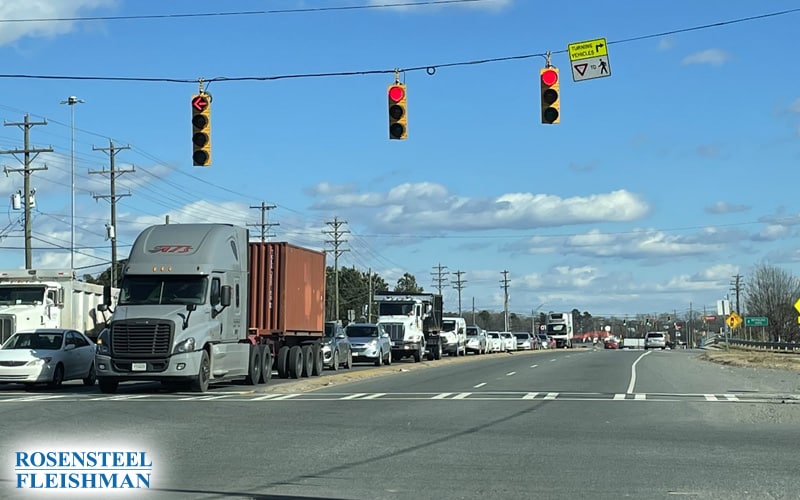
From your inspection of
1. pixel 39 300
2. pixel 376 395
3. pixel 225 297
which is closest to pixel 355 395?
pixel 376 395

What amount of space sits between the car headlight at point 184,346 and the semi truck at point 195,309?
0.07 ft

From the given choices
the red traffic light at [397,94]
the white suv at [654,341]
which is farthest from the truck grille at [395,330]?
the white suv at [654,341]

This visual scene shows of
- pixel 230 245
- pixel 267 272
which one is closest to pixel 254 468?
pixel 230 245

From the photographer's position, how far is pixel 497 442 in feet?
48.4

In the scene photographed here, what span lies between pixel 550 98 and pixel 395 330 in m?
27.5

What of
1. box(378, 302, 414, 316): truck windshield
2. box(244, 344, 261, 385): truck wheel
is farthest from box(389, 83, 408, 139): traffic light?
box(378, 302, 414, 316): truck windshield

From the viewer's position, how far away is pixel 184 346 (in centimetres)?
2395

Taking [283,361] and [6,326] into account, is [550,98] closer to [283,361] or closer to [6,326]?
[283,361]

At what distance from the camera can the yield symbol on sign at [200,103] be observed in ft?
73.0

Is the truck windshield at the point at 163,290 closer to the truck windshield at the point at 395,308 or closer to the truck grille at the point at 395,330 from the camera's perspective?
the truck grille at the point at 395,330

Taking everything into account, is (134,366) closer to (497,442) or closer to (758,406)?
(497,442)

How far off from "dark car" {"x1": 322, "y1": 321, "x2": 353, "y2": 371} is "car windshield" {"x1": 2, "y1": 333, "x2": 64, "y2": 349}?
9.95m

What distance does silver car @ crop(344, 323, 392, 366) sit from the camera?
41.4 meters

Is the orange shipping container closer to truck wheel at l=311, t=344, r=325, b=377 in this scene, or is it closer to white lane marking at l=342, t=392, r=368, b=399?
truck wheel at l=311, t=344, r=325, b=377
